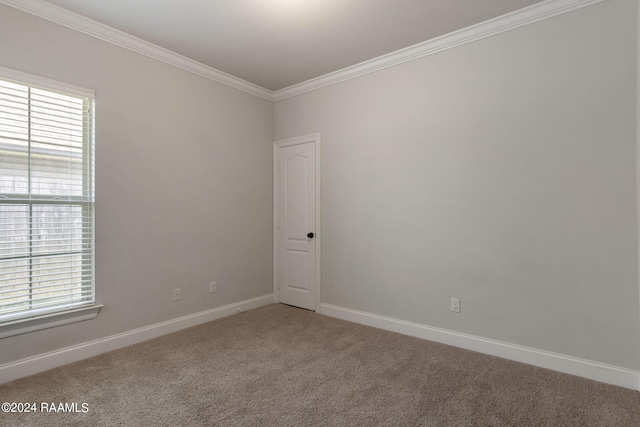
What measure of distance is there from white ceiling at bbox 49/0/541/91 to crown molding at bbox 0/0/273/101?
0.06 metres

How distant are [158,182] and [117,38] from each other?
4.32 ft

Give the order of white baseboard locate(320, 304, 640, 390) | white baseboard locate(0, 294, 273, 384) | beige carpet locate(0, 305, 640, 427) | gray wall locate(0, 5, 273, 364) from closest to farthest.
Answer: beige carpet locate(0, 305, 640, 427) < white baseboard locate(320, 304, 640, 390) < white baseboard locate(0, 294, 273, 384) < gray wall locate(0, 5, 273, 364)

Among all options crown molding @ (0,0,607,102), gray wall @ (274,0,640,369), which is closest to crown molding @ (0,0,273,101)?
crown molding @ (0,0,607,102)

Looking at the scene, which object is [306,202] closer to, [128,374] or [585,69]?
[128,374]

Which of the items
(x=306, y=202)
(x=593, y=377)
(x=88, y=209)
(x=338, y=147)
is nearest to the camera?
(x=593, y=377)

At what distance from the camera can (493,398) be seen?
220 cm

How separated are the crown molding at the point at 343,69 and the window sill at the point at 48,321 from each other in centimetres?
233

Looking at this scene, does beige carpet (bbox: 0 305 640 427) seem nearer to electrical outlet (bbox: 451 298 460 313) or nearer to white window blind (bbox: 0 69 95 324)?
electrical outlet (bbox: 451 298 460 313)

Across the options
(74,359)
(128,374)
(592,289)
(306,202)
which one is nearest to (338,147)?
(306,202)

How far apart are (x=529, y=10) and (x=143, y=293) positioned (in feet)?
13.7

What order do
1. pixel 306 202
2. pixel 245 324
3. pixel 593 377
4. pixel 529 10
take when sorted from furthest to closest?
1. pixel 306 202
2. pixel 245 324
3. pixel 529 10
4. pixel 593 377


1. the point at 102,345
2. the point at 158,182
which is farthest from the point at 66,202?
the point at 102,345

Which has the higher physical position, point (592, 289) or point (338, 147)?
point (338, 147)

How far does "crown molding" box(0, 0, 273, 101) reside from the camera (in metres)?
2.54
